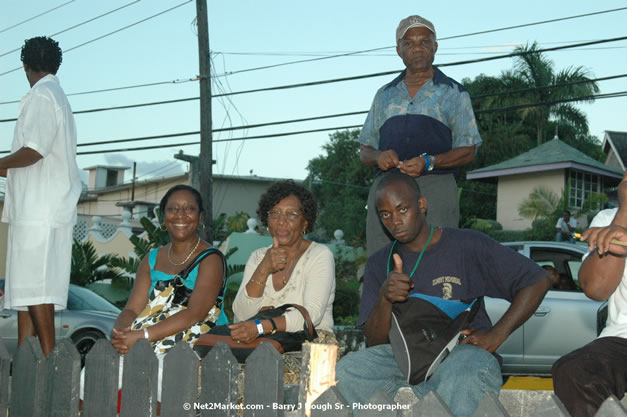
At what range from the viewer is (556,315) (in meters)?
8.29

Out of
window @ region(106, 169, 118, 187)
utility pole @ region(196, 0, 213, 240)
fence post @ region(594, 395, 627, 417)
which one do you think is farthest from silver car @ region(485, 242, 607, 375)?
window @ region(106, 169, 118, 187)

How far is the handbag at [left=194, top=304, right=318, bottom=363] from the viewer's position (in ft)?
11.7

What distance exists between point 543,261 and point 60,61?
6175mm

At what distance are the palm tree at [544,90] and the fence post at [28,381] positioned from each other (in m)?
29.8

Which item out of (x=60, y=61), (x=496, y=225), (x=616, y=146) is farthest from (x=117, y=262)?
(x=616, y=146)

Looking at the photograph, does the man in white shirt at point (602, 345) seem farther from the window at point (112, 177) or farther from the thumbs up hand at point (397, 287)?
the window at point (112, 177)

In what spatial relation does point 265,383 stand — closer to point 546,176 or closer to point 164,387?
point 164,387

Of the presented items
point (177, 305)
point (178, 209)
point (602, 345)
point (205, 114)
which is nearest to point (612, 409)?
point (602, 345)

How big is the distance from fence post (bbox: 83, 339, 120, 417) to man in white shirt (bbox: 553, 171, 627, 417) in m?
1.92

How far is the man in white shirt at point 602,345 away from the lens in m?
2.68

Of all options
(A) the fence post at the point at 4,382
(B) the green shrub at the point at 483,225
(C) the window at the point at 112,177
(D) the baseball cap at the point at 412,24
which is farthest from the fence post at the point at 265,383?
(C) the window at the point at 112,177

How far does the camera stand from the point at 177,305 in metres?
4.29

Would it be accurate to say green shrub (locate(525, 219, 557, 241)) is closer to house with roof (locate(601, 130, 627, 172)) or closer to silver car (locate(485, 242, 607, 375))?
house with roof (locate(601, 130, 627, 172))

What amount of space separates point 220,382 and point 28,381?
49.6 inches
